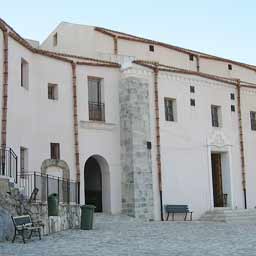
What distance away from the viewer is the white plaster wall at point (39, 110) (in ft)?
65.3

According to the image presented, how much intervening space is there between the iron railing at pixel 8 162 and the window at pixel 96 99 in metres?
5.43

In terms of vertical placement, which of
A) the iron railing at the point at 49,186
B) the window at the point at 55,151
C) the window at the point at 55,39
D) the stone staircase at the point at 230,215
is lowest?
the stone staircase at the point at 230,215

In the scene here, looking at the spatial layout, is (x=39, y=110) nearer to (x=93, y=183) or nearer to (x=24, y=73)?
(x=24, y=73)

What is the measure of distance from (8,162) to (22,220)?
4741 mm

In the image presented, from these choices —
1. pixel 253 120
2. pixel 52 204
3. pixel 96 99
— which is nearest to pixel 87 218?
pixel 52 204

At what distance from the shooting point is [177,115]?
85.3 feet

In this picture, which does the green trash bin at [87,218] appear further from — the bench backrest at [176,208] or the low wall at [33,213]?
the bench backrest at [176,208]

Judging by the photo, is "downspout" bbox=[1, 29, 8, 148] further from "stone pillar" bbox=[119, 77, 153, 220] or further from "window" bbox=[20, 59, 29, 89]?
"stone pillar" bbox=[119, 77, 153, 220]

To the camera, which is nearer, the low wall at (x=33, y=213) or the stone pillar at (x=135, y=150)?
the low wall at (x=33, y=213)

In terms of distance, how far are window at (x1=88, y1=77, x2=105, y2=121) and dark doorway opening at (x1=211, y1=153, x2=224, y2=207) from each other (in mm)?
7849

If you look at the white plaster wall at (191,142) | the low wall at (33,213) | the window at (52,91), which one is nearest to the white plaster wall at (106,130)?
the window at (52,91)

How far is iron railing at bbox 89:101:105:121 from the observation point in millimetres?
23514

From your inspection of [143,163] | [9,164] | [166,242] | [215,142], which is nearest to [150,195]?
[143,163]

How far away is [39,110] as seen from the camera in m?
21.8
